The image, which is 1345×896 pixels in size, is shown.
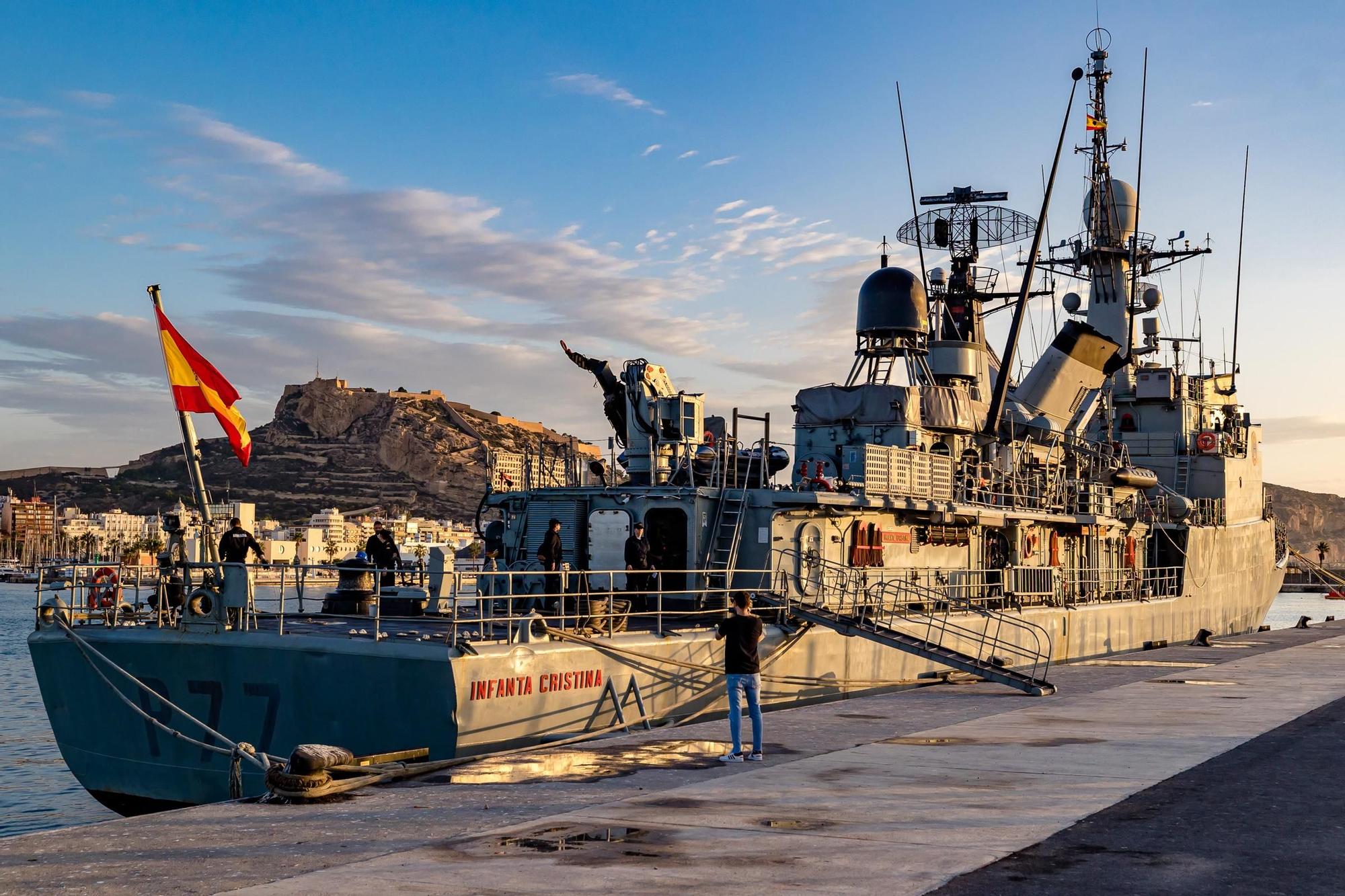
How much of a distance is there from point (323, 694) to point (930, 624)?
11.3m

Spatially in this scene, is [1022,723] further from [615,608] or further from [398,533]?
[398,533]

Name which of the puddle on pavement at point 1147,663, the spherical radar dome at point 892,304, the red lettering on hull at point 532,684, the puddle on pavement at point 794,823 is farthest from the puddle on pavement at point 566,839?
the spherical radar dome at point 892,304

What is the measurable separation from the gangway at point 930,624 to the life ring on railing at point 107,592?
29.6 ft

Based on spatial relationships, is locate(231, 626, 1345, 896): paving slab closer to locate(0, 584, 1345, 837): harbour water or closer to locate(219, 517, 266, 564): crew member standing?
locate(219, 517, 266, 564): crew member standing

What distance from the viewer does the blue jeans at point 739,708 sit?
11398mm

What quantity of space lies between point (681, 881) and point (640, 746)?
5.48m

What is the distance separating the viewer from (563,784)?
33.3 feet

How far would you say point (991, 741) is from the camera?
12.8m

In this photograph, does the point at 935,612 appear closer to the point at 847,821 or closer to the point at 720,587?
the point at 720,587

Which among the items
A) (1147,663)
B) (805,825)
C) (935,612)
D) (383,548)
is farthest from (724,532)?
(805,825)

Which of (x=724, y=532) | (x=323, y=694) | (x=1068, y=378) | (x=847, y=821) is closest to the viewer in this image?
(x=847, y=821)

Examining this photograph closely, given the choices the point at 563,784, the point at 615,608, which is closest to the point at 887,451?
the point at 615,608

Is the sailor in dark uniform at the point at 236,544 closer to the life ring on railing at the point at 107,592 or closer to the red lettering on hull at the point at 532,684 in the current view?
the life ring on railing at the point at 107,592

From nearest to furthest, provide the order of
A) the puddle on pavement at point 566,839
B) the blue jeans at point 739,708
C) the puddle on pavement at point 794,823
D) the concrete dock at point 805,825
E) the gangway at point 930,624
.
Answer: the concrete dock at point 805,825, the puddle on pavement at point 566,839, the puddle on pavement at point 794,823, the blue jeans at point 739,708, the gangway at point 930,624
